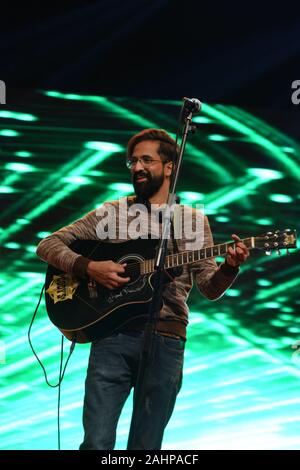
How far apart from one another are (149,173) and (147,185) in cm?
5

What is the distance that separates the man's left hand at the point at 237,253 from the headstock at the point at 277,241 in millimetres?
58

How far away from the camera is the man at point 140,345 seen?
2848 millimetres

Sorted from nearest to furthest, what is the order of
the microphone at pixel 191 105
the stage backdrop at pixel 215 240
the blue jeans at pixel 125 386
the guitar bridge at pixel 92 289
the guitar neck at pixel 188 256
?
the microphone at pixel 191 105 → the blue jeans at pixel 125 386 → the guitar neck at pixel 188 256 → the guitar bridge at pixel 92 289 → the stage backdrop at pixel 215 240

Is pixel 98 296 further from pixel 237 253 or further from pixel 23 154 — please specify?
pixel 23 154

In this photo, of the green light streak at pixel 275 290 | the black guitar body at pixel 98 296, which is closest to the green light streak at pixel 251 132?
the green light streak at pixel 275 290

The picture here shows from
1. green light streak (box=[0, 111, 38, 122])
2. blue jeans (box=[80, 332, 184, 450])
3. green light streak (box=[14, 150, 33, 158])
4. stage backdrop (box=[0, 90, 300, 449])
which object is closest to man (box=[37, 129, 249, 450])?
blue jeans (box=[80, 332, 184, 450])

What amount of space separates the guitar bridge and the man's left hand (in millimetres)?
640

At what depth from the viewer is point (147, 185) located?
10.6 feet

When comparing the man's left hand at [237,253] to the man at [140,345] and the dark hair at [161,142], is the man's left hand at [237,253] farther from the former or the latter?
the dark hair at [161,142]

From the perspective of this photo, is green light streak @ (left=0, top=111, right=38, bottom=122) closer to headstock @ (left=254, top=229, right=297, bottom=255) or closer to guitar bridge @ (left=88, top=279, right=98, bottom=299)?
guitar bridge @ (left=88, top=279, right=98, bottom=299)

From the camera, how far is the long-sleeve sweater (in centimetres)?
298

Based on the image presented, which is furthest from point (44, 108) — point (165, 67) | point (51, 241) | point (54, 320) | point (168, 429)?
point (168, 429)

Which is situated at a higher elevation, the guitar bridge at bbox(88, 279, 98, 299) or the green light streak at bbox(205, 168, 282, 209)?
the green light streak at bbox(205, 168, 282, 209)

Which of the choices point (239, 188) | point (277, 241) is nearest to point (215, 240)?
point (239, 188)
